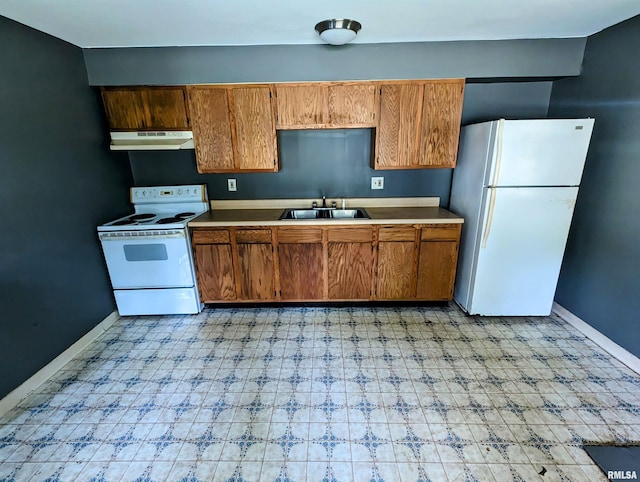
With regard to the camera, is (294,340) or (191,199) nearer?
(294,340)

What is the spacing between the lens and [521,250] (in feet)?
8.07

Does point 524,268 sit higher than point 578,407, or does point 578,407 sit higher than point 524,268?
point 524,268

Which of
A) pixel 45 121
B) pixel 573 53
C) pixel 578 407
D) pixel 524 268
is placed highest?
pixel 573 53

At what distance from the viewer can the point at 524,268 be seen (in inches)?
98.7

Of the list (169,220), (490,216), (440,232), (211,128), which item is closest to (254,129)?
(211,128)

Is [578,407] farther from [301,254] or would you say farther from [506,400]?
[301,254]

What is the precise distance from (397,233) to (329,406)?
1494mm

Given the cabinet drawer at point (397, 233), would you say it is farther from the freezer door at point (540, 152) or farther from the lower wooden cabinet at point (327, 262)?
the freezer door at point (540, 152)

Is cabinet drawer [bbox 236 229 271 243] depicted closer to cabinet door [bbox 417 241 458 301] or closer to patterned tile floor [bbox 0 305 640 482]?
patterned tile floor [bbox 0 305 640 482]

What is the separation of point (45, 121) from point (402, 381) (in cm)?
306

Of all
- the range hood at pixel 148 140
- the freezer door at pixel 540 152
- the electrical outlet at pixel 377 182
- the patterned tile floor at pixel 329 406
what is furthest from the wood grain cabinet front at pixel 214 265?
the freezer door at pixel 540 152

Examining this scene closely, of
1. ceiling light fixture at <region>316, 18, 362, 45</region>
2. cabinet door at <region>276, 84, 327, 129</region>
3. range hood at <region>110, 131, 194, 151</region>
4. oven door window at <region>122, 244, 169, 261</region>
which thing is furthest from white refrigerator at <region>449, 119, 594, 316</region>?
oven door window at <region>122, 244, 169, 261</region>

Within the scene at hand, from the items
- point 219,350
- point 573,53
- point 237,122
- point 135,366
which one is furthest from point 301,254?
point 573,53

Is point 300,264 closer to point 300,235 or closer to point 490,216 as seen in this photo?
point 300,235
